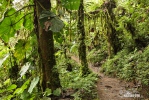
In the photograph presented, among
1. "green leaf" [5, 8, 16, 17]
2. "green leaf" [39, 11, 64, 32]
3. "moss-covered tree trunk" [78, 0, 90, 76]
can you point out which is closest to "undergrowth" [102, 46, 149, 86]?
"moss-covered tree trunk" [78, 0, 90, 76]

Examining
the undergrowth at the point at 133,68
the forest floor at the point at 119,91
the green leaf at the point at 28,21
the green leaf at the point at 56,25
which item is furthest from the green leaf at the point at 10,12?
the undergrowth at the point at 133,68

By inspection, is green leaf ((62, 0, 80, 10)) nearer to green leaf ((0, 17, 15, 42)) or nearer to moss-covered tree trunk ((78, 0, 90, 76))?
green leaf ((0, 17, 15, 42))

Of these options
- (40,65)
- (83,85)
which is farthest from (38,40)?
(83,85)

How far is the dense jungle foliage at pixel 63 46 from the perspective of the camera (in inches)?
100

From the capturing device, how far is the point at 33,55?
284 centimetres

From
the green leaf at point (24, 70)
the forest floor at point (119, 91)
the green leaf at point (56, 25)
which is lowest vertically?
the forest floor at point (119, 91)

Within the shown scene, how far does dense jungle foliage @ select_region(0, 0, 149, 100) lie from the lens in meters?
2.54

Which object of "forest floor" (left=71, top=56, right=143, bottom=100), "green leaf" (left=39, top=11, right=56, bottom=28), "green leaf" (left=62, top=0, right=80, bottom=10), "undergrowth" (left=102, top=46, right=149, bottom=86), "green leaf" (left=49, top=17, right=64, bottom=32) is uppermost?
"green leaf" (left=62, top=0, right=80, bottom=10)

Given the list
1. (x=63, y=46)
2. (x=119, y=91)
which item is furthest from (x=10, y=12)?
(x=119, y=91)

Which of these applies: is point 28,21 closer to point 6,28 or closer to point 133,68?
point 6,28

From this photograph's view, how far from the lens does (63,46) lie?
19.1ft

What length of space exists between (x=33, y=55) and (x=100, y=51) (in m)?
8.19

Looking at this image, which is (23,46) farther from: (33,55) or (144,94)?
(144,94)

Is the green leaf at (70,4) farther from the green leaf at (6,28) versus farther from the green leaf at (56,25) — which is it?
the green leaf at (6,28)
